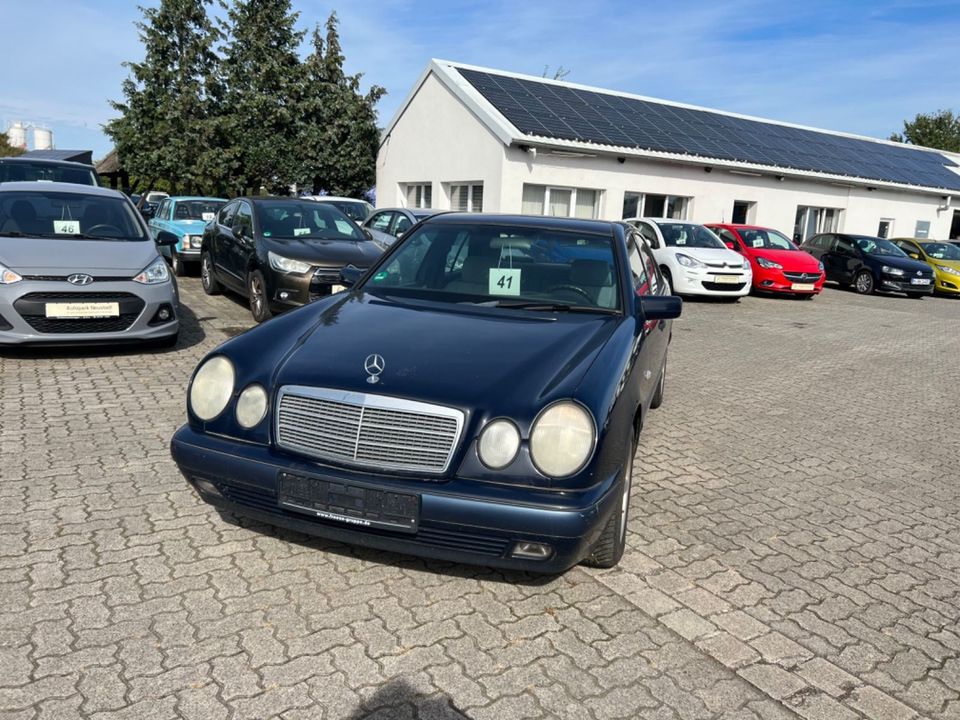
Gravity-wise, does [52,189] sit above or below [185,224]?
above

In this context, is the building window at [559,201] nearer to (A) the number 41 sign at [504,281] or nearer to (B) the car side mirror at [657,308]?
(A) the number 41 sign at [504,281]

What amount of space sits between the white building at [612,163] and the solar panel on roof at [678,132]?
73mm

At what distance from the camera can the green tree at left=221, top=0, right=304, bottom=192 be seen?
2730 centimetres

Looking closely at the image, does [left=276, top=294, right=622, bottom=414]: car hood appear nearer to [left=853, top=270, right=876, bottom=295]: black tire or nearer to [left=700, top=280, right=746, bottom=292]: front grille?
[left=700, top=280, right=746, bottom=292]: front grille

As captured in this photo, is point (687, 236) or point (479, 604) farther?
point (687, 236)

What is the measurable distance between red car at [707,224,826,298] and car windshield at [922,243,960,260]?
647 centimetres

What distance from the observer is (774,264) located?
625 inches

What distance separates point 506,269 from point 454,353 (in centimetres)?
118

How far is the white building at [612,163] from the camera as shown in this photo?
18.6m

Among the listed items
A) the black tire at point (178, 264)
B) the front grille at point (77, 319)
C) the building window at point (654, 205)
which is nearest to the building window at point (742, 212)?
the building window at point (654, 205)

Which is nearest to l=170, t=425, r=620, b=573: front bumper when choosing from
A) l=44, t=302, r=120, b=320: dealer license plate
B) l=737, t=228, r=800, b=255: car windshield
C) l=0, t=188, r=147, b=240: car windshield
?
l=44, t=302, r=120, b=320: dealer license plate

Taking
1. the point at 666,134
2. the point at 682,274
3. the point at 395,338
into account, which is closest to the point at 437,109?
the point at 666,134

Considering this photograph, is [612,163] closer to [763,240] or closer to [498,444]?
[763,240]

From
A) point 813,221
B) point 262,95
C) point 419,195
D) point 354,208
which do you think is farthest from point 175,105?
point 813,221
